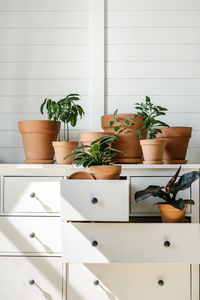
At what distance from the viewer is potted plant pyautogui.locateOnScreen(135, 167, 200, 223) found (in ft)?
4.03

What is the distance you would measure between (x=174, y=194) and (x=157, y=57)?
0.95 m

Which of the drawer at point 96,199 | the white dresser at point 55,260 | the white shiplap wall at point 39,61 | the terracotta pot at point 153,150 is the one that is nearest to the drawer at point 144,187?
the white dresser at point 55,260

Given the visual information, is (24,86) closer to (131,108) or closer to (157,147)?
(131,108)

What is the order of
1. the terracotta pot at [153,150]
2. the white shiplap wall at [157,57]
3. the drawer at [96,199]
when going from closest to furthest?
1. the drawer at [96,199]
2. the terracotta pot at [153,150]
3. the white shiplap wall at [157,57]

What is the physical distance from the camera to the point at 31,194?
1.40m

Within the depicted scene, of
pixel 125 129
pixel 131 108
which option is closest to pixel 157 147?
pixel 125 129

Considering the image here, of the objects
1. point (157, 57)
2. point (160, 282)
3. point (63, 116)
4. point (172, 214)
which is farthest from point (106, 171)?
point (157, 57)

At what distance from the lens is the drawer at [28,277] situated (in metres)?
1.41

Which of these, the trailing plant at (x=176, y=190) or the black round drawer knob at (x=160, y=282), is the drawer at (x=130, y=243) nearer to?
the trailing plant at (x=176, y=190)

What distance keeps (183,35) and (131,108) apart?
56cm

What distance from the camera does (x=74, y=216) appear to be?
119cm

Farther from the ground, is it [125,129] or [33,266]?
[125,129]

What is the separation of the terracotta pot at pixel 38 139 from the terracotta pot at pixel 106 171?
1.33 ft

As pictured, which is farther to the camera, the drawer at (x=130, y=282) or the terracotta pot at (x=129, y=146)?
the terracotta pot at (x=129, y=146)
